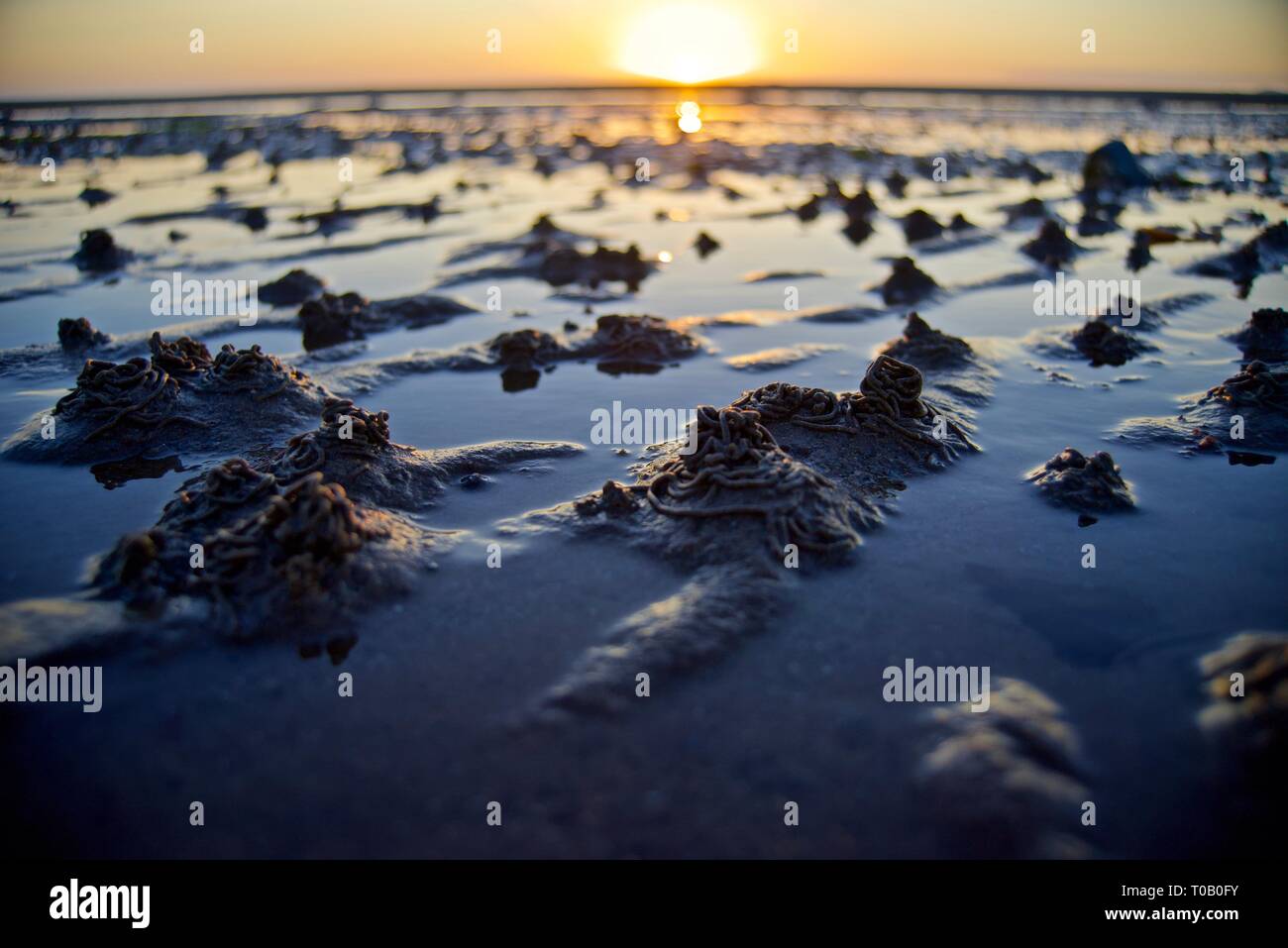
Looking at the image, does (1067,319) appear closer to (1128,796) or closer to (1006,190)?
(1128,796)

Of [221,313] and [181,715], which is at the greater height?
[221,313]

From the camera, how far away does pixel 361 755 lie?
13.7ft

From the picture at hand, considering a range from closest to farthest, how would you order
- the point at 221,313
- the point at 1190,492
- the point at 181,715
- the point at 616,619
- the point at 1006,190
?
1. the point at 181,715
2. the point at 616,619
3. the point at 1190,492
4. the point at 221,313
5. the point at 1006,190

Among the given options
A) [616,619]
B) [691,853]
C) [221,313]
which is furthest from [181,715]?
[221,313]

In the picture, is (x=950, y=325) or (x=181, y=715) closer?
(x=181, y=715)

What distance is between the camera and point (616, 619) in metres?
5.16

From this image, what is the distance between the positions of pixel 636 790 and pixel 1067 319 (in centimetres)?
1148

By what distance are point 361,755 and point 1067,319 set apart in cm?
1219

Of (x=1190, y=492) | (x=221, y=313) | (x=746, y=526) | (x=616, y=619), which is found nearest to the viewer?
(x=616, y=619)
